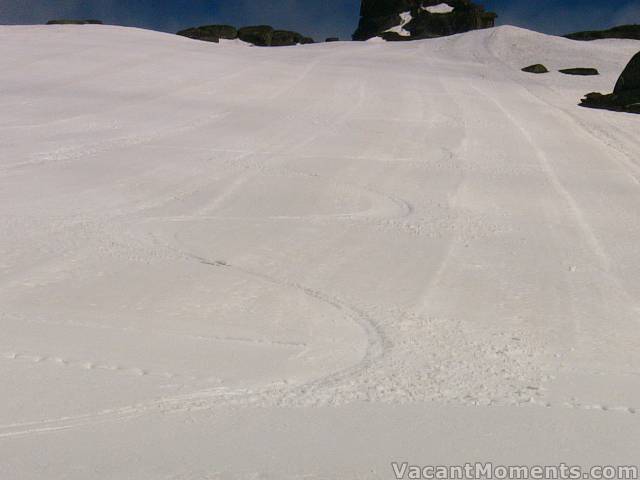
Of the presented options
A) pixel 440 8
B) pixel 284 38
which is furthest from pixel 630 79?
pixel 440 8

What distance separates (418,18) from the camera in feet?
225

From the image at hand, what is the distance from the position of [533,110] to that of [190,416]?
12.8 metres

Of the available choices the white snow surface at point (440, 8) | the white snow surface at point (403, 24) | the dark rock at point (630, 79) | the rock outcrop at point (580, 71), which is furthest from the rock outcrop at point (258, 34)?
the dark rock at point (630, 79)

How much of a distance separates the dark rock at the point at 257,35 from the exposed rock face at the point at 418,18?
11804 millimetres

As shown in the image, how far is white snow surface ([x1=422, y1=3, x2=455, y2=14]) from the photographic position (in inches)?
2645

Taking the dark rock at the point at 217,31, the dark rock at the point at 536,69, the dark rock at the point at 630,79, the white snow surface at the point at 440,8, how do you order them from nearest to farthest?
the dark rock at the point at 630,79 < the dark rock at the point at 536,69 < the dark rock at the point at 217,31 < the white snow surface at the point at 440,8

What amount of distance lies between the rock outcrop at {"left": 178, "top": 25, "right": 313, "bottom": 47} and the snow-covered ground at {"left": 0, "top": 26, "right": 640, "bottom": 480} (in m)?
39.4

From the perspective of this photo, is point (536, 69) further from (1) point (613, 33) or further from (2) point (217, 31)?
(2) point (217, 31)

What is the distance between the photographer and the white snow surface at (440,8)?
67188mm

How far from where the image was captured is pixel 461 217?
21.1 feet

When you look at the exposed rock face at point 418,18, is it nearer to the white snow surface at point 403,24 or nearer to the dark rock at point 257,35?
the white snow surface at point 403,24

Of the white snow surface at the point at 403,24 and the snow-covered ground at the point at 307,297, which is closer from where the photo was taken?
the snow-covered ground at the point at 307,297

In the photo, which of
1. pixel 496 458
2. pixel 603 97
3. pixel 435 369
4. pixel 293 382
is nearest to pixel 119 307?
pixel 293 382

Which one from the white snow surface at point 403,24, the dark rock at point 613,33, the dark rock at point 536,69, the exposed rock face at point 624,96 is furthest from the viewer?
the white snow surface at point 403,24
